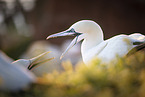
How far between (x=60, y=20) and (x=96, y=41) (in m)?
7.16

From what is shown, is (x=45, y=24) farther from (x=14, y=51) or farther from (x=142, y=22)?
(x=142, y=22)

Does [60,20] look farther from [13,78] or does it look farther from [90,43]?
[13,78]

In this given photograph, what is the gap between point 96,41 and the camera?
185cm

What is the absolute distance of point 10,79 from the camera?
2.73ft

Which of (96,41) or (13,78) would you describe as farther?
(96,41)

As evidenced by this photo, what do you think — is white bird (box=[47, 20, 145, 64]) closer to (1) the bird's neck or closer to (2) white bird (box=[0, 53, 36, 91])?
(1) the bird's neck

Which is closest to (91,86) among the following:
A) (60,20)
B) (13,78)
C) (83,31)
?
(13,78)

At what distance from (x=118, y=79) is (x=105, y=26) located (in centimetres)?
768

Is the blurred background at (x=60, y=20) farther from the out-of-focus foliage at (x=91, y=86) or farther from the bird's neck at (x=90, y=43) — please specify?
the out-of-focus foliage at (x=91, y=86)

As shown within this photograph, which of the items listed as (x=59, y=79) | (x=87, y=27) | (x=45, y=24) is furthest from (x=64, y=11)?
(x=59, y=79)

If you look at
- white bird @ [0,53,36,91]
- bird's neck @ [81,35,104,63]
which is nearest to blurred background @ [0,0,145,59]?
bird's neck @ [81,35,104,63]

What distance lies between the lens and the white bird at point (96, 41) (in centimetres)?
157

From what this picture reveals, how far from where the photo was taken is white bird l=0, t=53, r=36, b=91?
81 centimetres

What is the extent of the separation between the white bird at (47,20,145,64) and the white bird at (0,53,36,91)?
29.7 inches
